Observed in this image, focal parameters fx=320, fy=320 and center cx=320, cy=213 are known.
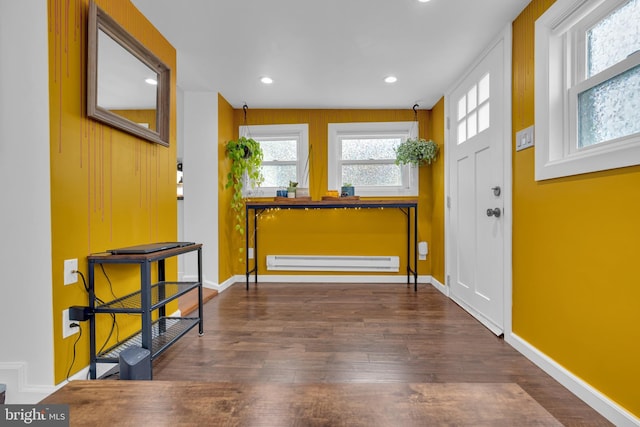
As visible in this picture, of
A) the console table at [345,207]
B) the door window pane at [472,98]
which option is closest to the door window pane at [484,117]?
the door window pane at [472,98]

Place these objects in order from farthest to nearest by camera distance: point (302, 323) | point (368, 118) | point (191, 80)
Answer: point (368, 118) → point (191, 80) → point (302, 323)

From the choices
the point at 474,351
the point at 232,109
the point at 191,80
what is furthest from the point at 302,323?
the point at 232,109

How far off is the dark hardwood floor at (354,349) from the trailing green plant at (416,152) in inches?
61.9

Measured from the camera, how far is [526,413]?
299 mm

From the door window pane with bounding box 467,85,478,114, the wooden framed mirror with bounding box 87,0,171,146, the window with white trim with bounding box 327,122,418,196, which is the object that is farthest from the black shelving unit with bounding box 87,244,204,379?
the door window pane with bounding box 467,85,478,114

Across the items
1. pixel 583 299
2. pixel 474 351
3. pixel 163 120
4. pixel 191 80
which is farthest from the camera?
pixel 191 80

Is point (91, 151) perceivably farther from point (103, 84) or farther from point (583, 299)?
point (583, 299)

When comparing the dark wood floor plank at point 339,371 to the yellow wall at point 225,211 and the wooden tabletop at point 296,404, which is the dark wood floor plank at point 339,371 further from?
the yellow wall at point 225,211

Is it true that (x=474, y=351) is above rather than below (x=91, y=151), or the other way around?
below

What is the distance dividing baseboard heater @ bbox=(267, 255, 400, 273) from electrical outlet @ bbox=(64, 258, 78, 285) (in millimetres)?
2510

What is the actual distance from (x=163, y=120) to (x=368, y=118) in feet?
8.07

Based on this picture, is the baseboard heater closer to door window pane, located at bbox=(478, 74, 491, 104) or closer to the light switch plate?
door window pane, located at bbox=(478, 74, 491, 104)

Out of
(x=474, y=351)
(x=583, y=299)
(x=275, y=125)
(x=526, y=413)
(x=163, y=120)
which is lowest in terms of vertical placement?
(x=474, y=351)

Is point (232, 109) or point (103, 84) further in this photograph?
point (232, 109)
